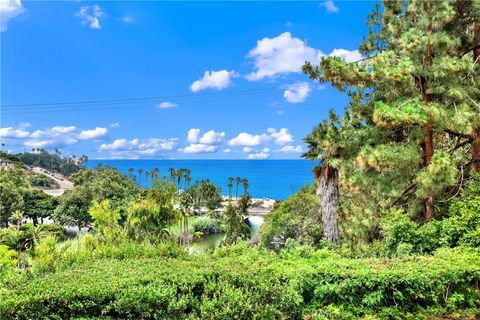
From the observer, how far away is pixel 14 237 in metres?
22.1

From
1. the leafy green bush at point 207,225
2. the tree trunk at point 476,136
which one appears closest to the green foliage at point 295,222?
the tree trunk at point 476,136

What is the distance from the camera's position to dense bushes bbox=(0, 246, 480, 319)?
389cm

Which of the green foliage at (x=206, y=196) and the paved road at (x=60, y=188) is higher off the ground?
the paved road at (x=60, y=188)

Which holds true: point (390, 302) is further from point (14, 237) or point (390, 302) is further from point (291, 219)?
point (14, 237)

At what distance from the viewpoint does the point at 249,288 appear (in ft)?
13.8

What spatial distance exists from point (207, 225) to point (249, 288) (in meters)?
41.3

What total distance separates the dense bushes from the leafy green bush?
39.6 m

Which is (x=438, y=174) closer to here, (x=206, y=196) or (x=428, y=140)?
(x=428, y=140)

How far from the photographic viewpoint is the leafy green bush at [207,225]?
4422 centimetres

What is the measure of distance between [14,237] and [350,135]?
20.8 meters

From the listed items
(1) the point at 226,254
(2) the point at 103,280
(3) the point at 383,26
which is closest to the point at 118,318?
(2) the point at 103,280

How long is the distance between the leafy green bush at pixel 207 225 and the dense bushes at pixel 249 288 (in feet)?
130

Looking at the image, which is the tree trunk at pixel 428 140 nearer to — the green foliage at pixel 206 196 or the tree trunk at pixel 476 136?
the tree trunk at pixel 476 136

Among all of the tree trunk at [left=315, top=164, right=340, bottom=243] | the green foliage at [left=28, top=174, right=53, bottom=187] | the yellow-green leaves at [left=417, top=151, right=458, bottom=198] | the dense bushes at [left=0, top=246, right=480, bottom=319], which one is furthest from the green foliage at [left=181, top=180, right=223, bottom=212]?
the dense bushes at [left=0, top=246, right=480, bottom=319]
